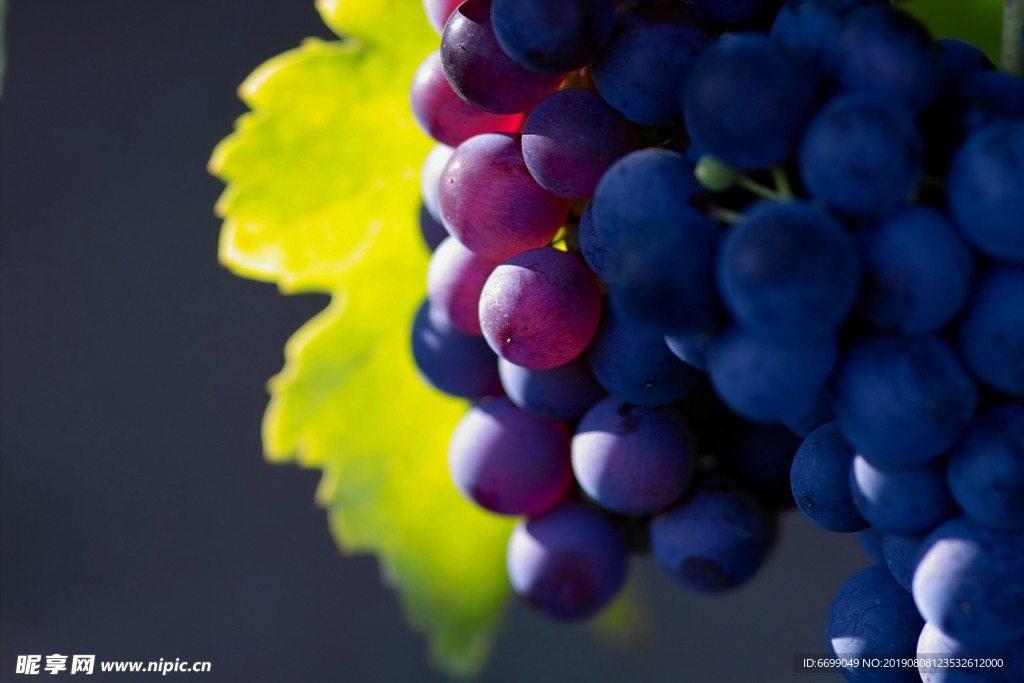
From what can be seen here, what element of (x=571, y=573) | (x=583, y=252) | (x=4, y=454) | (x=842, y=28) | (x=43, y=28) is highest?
(x=842, y=28)

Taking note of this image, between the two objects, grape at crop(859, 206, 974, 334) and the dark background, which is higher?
grape at crop(859, 206, 974, 334)

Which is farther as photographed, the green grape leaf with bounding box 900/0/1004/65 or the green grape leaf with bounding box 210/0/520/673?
the green grape leaf with bounding box 210/0/520/673

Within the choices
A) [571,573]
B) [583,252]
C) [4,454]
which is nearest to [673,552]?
[571,573]

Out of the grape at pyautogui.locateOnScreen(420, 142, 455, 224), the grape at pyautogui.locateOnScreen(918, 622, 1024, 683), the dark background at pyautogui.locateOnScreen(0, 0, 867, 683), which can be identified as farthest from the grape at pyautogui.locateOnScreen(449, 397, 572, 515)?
the dark background at pyautogui.locateOnScreen(0, 0, 867, 683)

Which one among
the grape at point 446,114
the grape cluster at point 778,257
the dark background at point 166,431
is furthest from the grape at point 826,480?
the dark background at point 166,431

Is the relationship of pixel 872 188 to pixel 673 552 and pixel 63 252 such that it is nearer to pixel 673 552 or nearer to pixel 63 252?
pixel 673 552

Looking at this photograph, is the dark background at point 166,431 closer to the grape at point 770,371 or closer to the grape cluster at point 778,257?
the grape cluster at point 778,257

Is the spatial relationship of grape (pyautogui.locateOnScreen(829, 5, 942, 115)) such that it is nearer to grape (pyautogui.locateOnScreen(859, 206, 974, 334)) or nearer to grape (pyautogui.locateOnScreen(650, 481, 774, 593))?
grape (pyautogui.locateOnScreen(859, 206, 974, 334))

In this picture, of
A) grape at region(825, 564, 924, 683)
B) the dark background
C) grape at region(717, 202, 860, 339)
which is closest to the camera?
grape at region(717, 202, 860, 339)
